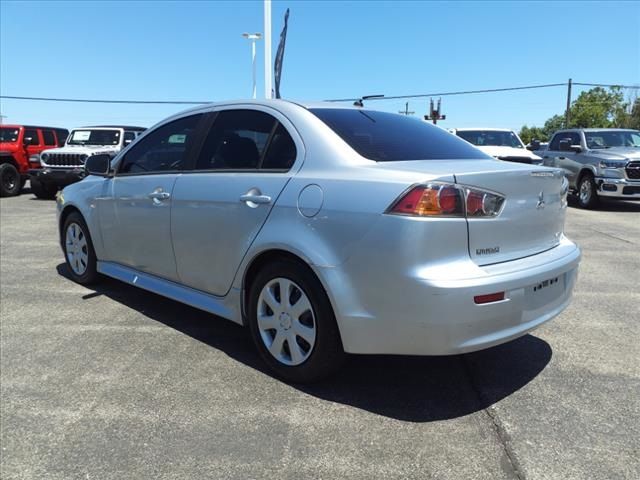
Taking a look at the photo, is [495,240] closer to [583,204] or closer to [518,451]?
[518,451]

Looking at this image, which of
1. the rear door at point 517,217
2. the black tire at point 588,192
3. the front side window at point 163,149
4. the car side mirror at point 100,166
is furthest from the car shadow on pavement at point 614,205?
the car side mirror at point 100,166

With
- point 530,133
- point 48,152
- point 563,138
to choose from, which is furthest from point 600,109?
point 48,152

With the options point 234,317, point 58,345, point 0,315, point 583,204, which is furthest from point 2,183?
point 583,204

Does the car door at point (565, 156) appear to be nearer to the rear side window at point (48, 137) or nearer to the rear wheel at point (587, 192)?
the rear wheel at point (587, 192)

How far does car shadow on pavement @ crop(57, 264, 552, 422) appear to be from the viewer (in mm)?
2926

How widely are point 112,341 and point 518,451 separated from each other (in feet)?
9.20

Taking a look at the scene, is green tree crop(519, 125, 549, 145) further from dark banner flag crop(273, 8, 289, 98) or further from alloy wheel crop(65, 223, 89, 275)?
alloy wheel crop(65, 223, 89, 275)

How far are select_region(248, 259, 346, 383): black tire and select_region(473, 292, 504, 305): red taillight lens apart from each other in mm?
759

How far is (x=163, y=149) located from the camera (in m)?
4.28

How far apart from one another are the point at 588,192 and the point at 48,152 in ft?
44.0

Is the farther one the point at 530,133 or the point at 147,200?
the point at 530,133

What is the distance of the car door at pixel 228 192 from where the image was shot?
10.6 feet

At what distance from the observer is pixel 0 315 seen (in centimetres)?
451

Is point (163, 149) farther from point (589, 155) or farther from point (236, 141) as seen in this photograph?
point (589, 155)
